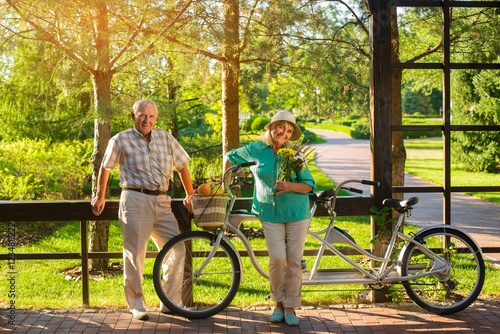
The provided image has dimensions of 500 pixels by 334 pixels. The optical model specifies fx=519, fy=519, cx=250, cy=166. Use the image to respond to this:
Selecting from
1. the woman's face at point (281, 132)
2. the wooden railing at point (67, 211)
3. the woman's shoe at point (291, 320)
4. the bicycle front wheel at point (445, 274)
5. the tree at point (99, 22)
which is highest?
the tree at point (99, 22)

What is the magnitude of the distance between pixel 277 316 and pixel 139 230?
50.2 inches

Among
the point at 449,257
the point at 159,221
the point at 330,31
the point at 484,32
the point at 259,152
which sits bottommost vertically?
the point at 449,257

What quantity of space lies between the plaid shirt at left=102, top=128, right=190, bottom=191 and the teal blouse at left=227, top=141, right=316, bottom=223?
67 cm

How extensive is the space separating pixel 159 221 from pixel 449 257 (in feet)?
8.21

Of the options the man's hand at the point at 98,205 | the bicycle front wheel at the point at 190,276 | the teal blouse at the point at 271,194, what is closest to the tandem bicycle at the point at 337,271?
the bicycle front wheel at the point at 190,276

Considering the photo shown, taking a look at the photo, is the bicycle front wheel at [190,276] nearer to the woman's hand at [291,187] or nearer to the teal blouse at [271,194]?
the teal blouse at [271,194]

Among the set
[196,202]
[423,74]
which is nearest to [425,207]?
[423,74]

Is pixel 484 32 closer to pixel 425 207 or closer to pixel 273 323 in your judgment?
pixel 273 323

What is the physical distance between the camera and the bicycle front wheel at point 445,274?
14.0ft

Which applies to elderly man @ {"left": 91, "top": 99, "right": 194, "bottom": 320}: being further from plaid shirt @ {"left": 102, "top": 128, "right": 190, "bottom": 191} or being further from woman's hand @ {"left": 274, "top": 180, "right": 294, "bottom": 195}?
woman's hand @ {"left": 274, "top": 180, "right": 294, "bottom": 195}

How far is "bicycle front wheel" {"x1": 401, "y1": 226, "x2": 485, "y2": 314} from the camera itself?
426cm

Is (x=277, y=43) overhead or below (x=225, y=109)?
overhead

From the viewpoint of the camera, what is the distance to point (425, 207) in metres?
12.8

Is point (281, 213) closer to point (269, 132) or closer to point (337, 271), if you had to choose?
point (269, 132)
